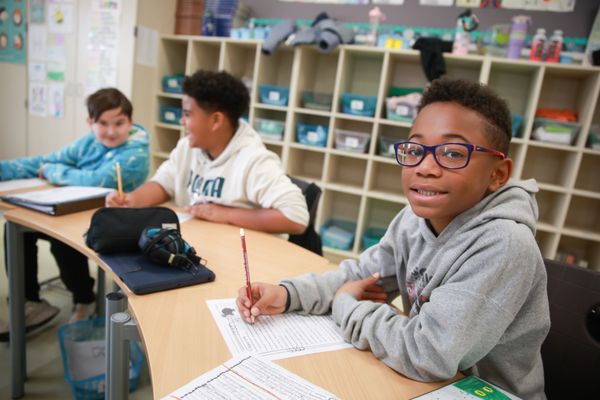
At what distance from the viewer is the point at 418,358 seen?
689 mm

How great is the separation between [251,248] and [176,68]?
9.99ft

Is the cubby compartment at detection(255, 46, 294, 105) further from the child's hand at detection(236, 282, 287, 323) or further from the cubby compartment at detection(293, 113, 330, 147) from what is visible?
the child's hand at detection(236, 282, 287, 323)

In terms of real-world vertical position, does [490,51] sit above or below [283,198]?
above

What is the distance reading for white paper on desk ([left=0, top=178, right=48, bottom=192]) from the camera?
5.77 ft

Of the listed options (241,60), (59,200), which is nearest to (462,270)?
(59,200)

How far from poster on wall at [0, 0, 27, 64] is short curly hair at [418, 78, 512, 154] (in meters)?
4.36

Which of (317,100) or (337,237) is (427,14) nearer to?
(317,100)

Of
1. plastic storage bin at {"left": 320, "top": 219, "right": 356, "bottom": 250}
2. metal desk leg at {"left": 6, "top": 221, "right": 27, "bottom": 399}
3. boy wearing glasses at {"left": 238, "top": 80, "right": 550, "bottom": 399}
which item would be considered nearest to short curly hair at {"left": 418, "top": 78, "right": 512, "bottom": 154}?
boy wearing glasses at {"left": 238, "top": 80, "right": 550, "bottom": 399}

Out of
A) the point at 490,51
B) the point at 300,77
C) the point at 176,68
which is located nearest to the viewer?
the point at 490,51

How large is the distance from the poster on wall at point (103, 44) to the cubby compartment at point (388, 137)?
2332 mm

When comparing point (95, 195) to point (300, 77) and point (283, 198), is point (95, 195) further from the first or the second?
point (300, 77)

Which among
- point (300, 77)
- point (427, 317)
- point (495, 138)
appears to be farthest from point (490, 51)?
point (427, 317)

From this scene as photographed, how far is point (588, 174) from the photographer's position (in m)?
2.96

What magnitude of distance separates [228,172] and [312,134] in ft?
5.20
